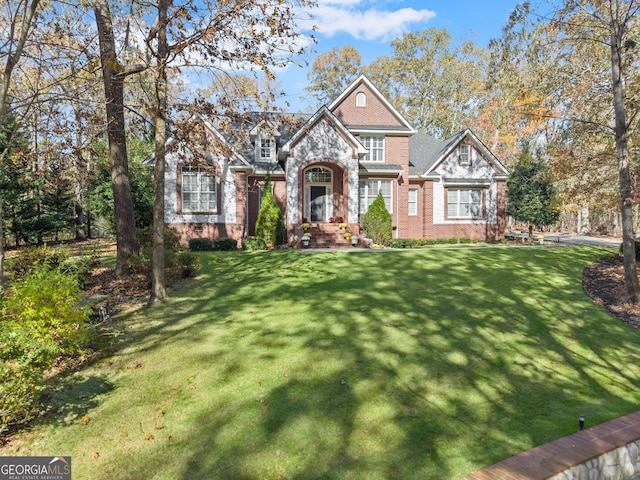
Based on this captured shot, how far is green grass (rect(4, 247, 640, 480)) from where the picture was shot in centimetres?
421

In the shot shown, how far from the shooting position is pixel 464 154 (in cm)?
2425

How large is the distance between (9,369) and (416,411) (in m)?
4.76

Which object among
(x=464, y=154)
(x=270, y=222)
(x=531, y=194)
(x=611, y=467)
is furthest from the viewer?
(x=531, y=194)

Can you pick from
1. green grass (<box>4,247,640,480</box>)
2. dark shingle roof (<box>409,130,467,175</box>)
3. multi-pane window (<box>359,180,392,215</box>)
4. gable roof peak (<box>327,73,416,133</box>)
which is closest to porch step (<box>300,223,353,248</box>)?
multi-pane window (<box>359,180,392,215</box>)

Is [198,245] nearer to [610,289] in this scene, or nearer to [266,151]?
[266,151]

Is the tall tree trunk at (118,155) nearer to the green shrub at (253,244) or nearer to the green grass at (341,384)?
the green grass at (341,384)

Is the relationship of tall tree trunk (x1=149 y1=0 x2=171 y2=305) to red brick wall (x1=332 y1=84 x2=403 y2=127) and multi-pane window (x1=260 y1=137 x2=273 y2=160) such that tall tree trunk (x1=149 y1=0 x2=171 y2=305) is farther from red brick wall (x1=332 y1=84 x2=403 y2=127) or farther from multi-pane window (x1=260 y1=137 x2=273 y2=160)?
red brick wall (x1=332 y1=84 x2=403 y2=127)

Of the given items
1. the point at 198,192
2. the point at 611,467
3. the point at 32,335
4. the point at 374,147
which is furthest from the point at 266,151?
the point at 611,467

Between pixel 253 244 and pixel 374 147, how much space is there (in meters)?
9.83

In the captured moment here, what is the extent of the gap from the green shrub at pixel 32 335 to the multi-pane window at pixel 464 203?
21918 mm

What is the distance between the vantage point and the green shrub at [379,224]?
66.0 feet

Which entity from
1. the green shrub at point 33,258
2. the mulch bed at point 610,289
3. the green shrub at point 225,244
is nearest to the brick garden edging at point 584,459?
the mulch bed at point 610,289

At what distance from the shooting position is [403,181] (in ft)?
77.7

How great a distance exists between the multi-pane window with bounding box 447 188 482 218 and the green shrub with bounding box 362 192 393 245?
600 cm
